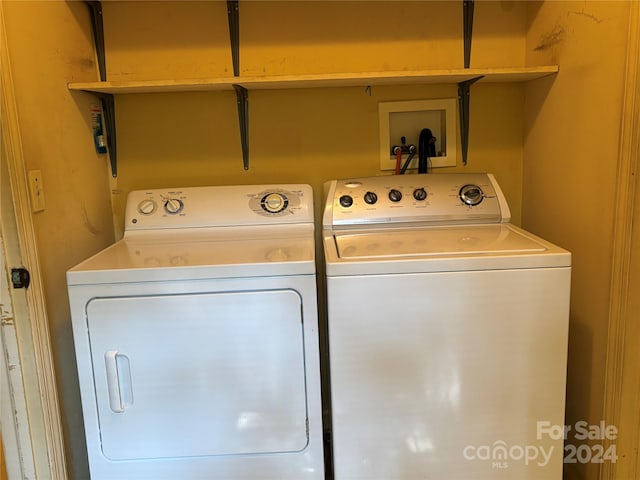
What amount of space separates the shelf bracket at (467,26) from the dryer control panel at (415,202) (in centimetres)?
53

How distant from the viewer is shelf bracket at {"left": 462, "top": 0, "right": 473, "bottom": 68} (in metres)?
2.07

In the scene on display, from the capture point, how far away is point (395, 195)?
191 cm

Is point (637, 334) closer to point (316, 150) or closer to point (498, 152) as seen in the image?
point (498, 152)

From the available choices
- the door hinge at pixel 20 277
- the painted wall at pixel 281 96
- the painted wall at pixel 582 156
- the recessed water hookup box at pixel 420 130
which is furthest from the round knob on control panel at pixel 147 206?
the painted wall at pixel 582 156

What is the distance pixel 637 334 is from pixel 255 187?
52.2 inches

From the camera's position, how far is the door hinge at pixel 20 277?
1.45 metres

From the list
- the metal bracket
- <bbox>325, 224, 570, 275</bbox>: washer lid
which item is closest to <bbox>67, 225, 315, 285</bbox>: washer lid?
<bbox>325, 224, 570, 275</bbox>: washer lid

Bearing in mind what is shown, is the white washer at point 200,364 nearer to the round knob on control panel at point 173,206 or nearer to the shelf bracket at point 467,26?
the round knob on control panel at point 173,206

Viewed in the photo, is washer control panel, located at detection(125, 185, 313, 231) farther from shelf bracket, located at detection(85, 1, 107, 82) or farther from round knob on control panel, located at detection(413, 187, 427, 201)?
shelf bracket, located at detection(85, 1, 107, 82)

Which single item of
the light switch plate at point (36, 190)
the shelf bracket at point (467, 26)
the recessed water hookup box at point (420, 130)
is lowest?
the light switch plate at point (36, 190)

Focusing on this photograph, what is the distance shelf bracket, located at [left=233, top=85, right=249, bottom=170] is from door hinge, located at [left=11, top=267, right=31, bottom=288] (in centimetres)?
95

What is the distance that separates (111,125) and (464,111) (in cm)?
142

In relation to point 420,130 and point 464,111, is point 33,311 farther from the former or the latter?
point 464,111

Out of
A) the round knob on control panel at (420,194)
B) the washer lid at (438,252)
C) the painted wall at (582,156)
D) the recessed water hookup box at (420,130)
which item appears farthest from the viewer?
the recessed water hookup box at (420,130)
